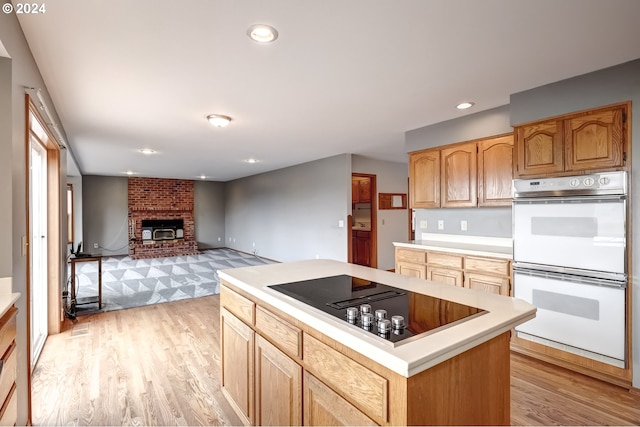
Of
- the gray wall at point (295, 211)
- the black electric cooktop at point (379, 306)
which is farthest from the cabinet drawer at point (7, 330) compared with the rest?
the gray wall at point (295, 211)

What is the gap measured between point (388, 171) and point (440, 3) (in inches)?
194

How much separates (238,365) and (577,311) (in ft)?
8.50

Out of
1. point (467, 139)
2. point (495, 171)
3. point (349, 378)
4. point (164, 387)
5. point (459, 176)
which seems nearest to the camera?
point (349, 378)

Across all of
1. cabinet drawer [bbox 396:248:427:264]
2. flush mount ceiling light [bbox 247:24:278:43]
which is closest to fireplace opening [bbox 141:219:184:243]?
cabinet drawer [bbox 396:248:427:264]

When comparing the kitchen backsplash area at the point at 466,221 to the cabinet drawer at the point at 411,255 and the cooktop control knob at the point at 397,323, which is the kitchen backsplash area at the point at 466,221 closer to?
the cabinet drawer at the point at 411,255

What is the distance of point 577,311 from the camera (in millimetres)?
2496

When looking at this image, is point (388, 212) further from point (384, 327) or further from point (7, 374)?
point (7, 374)

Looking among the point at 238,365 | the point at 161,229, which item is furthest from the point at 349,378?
the point at 161,229

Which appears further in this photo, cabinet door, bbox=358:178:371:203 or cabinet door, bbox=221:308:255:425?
cabinet door, bbox=358:178:371:203

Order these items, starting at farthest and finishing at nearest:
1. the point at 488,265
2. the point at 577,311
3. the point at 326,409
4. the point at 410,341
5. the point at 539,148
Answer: the point at 488,265 → the point at 539,148 → the point at 577,311 → the point at 326,409 → the point at 410,341

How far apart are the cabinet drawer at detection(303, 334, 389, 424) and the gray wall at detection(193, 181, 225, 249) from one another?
31.9 feet

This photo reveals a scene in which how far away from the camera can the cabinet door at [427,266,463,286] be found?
325 centimetres

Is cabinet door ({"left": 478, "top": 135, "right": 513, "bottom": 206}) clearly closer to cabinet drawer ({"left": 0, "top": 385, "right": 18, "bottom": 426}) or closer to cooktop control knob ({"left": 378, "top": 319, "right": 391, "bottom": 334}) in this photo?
cooktop control knob ({"left": 378, "top": 319, "right": 391, "bottom": 334})

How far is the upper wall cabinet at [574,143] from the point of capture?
7.70 feet
